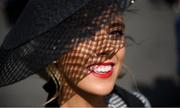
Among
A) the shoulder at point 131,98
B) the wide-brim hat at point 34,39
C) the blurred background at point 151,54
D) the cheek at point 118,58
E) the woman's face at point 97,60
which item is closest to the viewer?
the wide-brim hat at point 34,39

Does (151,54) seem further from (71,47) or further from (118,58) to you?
(71,47)

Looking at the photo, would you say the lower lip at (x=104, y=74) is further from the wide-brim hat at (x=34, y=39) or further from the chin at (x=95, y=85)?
the wide-brim hat at (x=34, y=39)

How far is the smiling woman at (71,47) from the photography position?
5.29ft

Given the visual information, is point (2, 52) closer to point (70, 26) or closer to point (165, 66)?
point (70, 26)

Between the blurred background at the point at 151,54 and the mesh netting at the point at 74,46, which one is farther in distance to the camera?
the blurred background at the point at 151,54

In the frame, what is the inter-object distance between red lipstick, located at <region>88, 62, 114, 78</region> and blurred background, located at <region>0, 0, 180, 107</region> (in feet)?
8.66

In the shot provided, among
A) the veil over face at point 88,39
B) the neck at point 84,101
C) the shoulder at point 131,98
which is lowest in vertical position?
the shoulder at point 131,98

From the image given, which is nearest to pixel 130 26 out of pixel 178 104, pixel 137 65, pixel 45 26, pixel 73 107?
pixel 137 65

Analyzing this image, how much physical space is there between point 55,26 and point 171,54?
12.4 feet

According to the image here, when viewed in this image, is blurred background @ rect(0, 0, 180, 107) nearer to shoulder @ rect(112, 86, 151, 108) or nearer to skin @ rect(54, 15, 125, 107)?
shoulder @ rect(112, 86, 151, 108)

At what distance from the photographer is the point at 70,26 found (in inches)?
63.1

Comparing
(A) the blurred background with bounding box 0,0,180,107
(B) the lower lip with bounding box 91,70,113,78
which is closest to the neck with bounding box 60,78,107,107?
(B) the lower lip with bounding box 91,70,113,78

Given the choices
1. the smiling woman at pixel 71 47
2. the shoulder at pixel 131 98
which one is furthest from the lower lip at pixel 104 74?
the shoulder at pixel 131 98

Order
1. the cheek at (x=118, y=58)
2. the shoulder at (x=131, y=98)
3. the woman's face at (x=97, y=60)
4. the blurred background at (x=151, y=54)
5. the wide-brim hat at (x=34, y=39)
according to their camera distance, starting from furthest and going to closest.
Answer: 1. the blurred background at (x=151, y=54)
2. the shoulder at (x=131, y=98)
3. the cheek at (x=118, y=58)
4. the woman's face at (x=97, y=60)
5. the wide-brim hat at (x=34, y=39)
